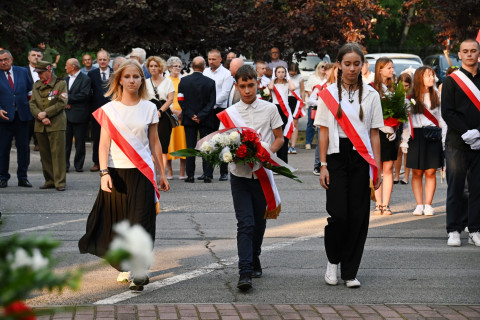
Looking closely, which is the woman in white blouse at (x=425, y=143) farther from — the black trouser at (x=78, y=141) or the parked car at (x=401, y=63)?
the parked car at (x=401, y=63)

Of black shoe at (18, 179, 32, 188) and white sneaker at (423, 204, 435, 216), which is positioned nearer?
white sneaker at (423, 204, 435, 216)

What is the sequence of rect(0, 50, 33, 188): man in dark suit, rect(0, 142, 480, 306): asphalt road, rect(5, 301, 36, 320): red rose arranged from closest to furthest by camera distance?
rect(5, 301, 36, 320): red rose, rect(0, 142, 480, 306): asphalt road, rect(0, 50, 33, 188): man in dark suit

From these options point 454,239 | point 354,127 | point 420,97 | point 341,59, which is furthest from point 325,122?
point 420,97

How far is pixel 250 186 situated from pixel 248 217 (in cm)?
27

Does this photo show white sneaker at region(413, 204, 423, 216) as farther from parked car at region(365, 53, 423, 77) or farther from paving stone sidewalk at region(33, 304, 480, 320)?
parked car at region(365, 53, 423, 77)

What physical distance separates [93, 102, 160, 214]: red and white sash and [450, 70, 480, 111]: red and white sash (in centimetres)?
347

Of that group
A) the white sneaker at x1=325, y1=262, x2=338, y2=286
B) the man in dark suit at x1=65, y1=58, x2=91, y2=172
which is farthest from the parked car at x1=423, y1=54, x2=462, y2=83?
the white sneaker at x1=325, y1=262, x2=338, y2=286

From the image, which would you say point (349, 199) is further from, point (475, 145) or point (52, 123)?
point (52, 123)

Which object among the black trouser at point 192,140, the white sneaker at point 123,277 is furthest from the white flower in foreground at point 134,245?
the black trouser at point 192,140

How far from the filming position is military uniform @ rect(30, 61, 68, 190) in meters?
13.8

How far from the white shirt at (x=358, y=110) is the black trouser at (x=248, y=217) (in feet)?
2.21

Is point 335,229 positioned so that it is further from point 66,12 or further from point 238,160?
point 66,12

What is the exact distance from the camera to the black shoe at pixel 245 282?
6.82 meters

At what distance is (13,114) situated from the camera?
14.0 m
